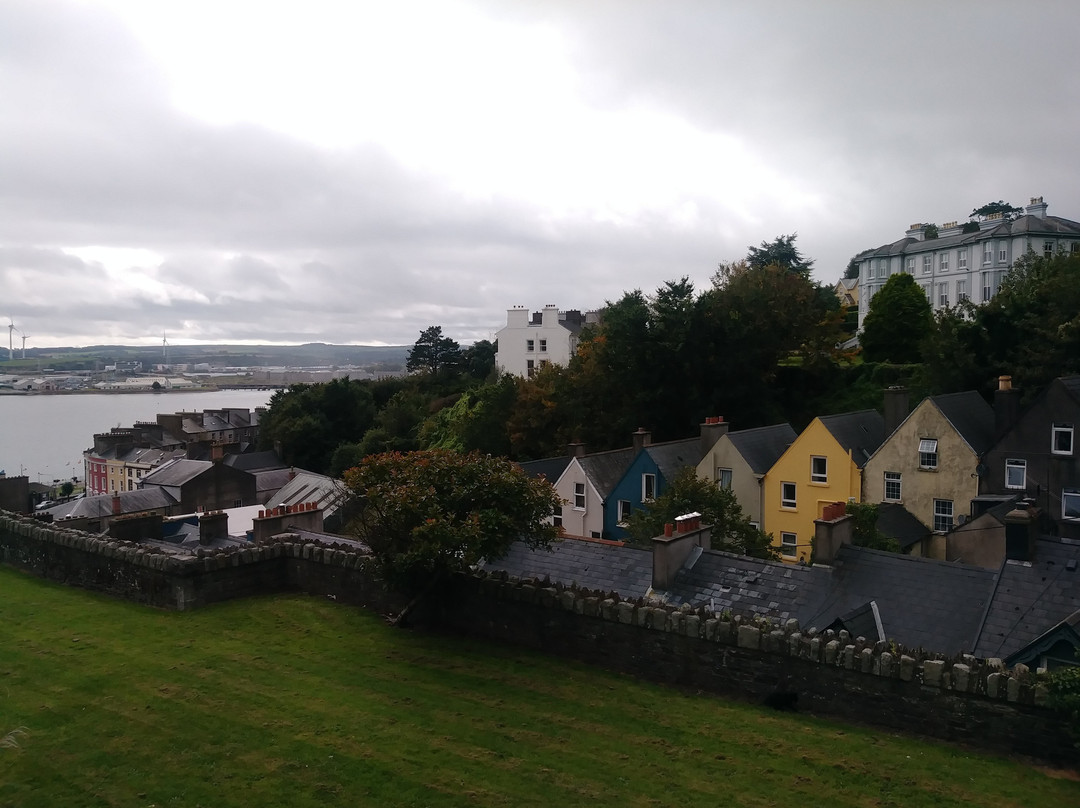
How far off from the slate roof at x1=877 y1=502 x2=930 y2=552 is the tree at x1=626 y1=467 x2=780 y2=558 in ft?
17.3

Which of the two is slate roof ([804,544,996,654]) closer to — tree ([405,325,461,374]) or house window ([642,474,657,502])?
house window ([642,474,657,502])

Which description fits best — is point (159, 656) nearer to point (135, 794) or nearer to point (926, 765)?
point (135, 794)

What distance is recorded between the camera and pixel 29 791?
8.99 metres

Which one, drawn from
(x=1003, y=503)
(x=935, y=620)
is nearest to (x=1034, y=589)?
(x=935, y=620)

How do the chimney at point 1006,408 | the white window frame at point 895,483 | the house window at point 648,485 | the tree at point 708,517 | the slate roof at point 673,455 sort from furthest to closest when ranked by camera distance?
1. the house window at point 648,485
2. the slate roof at point 673,455
3. the white window frame at point 895,483
4. the chimney at point 1006,408
5. the tree at point 708,517

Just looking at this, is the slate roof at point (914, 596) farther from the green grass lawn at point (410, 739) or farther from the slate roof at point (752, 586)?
the green grass lawn at point (410, 739)

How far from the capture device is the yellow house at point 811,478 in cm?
3189

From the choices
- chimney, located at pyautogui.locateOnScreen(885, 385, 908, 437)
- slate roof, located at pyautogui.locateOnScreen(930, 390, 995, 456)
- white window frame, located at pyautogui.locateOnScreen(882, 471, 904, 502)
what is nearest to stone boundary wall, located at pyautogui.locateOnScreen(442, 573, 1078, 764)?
white window frame, located at pyautogui.locateOnScreen(882, 471, 904, 502)

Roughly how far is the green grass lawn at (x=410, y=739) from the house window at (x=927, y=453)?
2222 cm

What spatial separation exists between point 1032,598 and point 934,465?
1719 centimetres

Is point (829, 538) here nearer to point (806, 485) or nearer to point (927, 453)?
point (927, 453)

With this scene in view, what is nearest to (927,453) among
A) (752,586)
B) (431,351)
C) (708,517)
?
(708,517)

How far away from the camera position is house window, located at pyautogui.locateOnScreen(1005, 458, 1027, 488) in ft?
93.9

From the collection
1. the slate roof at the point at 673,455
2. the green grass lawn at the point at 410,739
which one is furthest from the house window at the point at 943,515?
the green grass lawn at the point at 410,739
